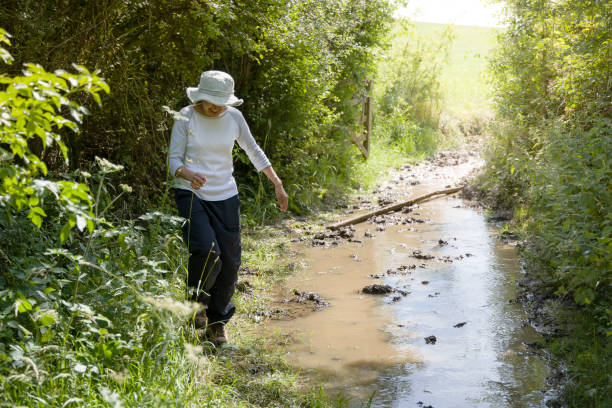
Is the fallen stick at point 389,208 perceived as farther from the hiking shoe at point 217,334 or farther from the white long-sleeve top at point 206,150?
the white long-sleeve top at point 206,150

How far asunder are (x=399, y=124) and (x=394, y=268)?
11.4 meters

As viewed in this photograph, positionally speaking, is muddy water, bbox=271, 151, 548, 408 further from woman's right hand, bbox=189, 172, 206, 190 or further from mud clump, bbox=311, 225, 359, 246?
woman's right hand, bbox=189, 172, 206, 190

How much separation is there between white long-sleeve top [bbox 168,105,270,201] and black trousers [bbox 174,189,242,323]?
0.32ft

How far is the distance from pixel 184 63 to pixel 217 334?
3.94 metres

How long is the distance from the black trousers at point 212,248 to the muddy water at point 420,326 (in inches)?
32.3

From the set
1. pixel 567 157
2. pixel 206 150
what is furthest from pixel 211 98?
pixel 567 157

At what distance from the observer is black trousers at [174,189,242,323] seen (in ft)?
15.8

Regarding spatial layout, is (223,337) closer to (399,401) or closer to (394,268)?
(399,401)

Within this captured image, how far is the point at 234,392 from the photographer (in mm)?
4277

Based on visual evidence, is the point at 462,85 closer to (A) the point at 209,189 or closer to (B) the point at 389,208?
(B) the point at 389,208

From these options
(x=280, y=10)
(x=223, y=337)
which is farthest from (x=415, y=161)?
(x=223, y=337)

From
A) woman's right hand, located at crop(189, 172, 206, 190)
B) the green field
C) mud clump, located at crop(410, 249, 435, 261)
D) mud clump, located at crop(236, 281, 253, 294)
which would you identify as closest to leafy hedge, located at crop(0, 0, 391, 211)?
mud clump, located at crop(236, 281, 253, 294)

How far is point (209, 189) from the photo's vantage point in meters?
4.91

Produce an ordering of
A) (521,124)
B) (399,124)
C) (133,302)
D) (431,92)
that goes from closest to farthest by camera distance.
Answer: (133,302)
(521,124)
(399,124)
(431,92)
